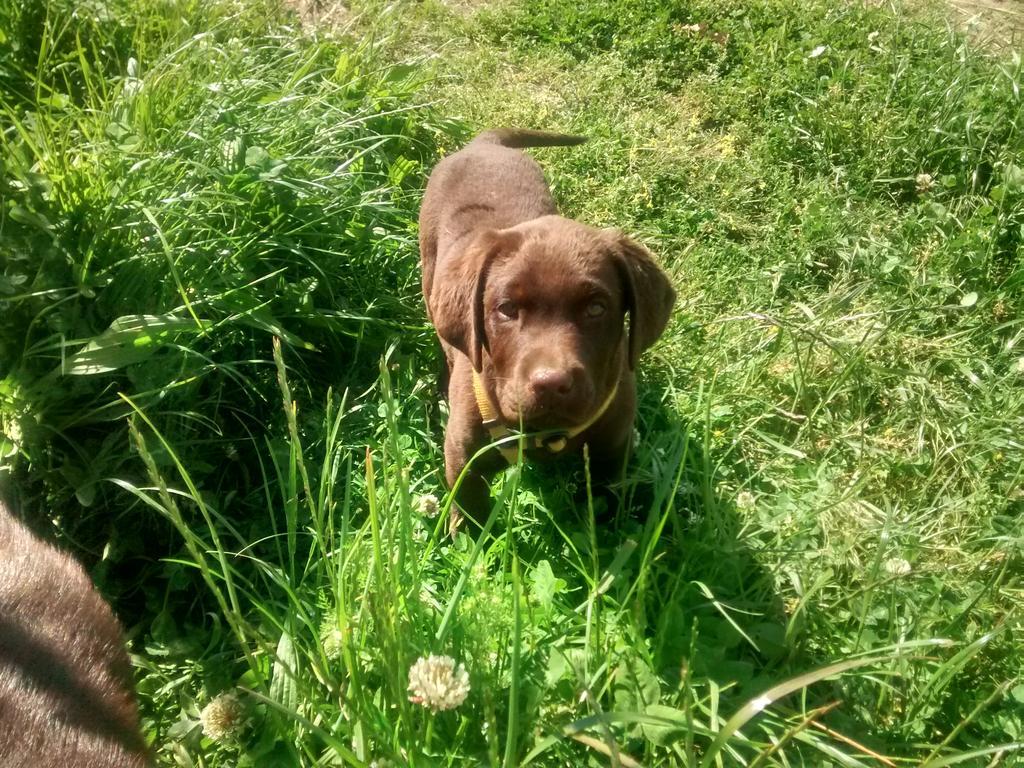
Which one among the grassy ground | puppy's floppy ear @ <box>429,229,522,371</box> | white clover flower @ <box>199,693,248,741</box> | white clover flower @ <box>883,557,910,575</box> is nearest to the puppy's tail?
the grassy ground

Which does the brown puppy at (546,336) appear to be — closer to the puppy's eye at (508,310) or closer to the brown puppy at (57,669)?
the puppy's eye at (508,310)

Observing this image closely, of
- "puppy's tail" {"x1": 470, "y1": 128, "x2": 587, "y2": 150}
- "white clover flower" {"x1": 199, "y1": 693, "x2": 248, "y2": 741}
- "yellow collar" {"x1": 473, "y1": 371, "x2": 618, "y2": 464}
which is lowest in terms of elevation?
"white clover flower" {"x1": 199, "y1": 693, "x2": 248, "y2": 741}

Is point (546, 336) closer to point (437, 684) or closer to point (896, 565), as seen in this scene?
point (437, 684)

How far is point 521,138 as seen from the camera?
3736 mm

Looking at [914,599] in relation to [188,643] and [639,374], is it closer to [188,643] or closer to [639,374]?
[639,374]

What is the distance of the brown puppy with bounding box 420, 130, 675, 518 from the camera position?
2.28 m

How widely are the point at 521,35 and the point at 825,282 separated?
2458mm

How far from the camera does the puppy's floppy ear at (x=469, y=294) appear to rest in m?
2.45

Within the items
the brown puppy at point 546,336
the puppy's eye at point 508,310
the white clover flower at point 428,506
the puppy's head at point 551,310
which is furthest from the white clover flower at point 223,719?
the puppy's eye at point 508,310

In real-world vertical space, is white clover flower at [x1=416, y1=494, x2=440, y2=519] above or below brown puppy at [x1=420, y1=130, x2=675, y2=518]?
below

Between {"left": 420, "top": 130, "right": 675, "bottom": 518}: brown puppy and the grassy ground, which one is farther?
{"left": 420, "top": 130, "right": 675, "bottom": 518}: brown puppy

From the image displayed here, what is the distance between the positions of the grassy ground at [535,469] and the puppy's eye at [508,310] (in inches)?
20.5

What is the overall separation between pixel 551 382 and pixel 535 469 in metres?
0.74

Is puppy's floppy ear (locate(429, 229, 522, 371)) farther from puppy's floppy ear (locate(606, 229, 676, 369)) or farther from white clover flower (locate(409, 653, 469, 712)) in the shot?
white clover flower (locate(409, 653, 469, 712))
